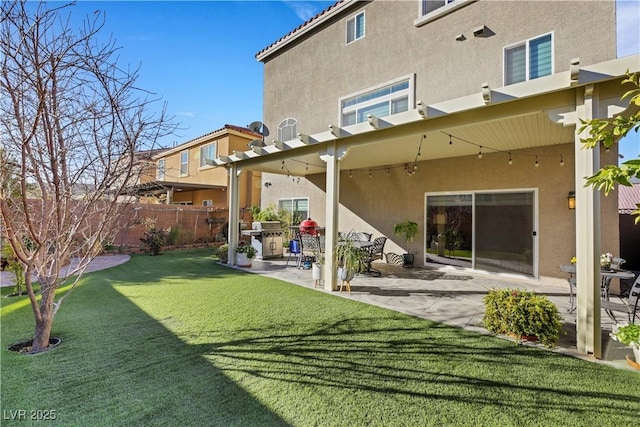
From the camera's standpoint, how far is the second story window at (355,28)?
1085 cm

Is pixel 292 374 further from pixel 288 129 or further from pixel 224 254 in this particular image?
pixel 288 129

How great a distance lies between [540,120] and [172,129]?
6.20m

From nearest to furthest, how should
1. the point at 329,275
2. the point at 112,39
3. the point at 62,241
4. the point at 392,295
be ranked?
the point at 112,39, the point at 62,241, the point at 392,295, the point at 329,275

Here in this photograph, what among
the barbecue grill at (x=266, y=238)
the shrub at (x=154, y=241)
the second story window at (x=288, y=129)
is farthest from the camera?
the second story window at (x=288, y=129)

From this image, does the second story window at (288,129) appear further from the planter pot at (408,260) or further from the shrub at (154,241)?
the planter pot at (408,260)

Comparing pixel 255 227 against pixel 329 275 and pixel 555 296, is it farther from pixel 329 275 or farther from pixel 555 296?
pixel 555 296

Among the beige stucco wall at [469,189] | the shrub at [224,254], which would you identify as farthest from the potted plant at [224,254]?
the beige stucco wall at [469,189]

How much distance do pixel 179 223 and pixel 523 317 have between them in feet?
47.9

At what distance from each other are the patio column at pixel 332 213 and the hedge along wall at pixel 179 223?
9.19 meters

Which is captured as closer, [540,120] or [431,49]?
[540,120]

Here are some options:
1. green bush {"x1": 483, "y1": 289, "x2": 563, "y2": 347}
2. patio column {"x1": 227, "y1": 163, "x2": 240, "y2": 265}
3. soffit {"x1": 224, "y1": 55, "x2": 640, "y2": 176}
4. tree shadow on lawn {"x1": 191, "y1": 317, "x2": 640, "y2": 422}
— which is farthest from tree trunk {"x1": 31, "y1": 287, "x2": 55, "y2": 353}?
patio column {"x1": 227, "y1": 163, "x2": 240, "y2": 265}

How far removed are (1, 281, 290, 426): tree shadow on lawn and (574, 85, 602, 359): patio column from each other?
4011 millimetres

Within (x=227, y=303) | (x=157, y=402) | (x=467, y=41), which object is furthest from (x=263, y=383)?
(x=467, y=41)

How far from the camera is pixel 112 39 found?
3504mm
